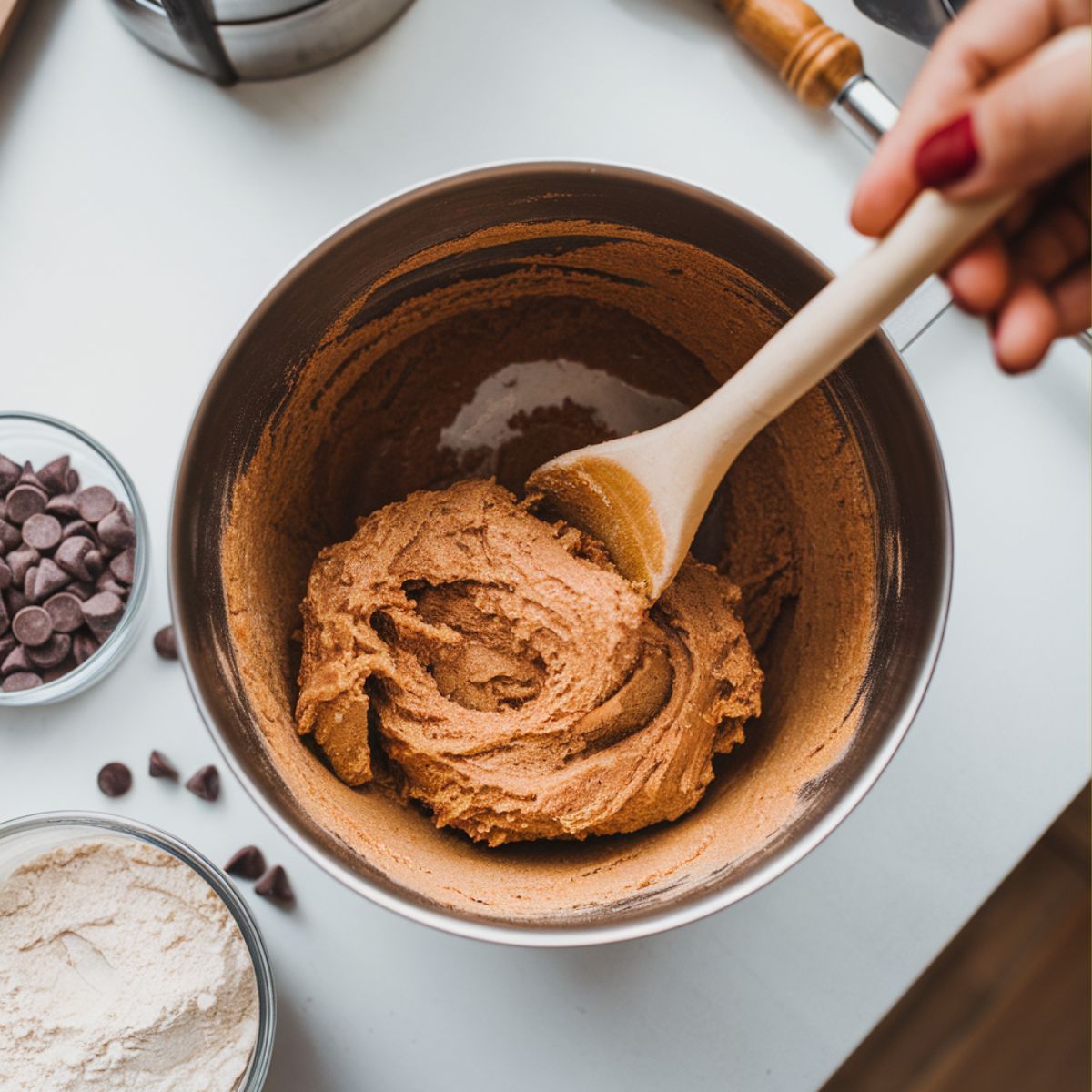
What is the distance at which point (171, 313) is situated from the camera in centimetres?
118

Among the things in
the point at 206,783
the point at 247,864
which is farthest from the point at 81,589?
the point at 247,864

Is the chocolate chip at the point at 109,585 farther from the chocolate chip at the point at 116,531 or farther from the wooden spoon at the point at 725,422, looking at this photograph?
the wooden spoon at the point at 725,422

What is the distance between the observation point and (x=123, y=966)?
1081 mm

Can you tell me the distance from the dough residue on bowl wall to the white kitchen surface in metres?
0.19

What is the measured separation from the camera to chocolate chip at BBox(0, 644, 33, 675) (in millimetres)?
1126

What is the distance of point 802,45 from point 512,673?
810 millimetres

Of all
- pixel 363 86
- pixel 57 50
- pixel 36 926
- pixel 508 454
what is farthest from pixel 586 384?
pixel 36 926

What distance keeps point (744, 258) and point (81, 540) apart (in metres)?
0.82

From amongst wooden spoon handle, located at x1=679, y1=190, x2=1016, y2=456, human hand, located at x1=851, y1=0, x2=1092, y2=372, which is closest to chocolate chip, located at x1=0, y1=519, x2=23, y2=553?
wooden spoon handle, located at x1=679, y1=190, x2=1016, y2=456

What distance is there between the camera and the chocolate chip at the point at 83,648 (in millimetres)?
1138

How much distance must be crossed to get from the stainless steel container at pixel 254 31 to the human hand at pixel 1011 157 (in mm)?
700

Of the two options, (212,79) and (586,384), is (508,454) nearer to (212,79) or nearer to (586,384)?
(586,384)

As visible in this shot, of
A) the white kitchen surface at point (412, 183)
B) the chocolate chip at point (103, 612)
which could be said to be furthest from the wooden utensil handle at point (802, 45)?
the chocolate chip at point (103, 612)

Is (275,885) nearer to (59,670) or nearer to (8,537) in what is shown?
(59,670)
